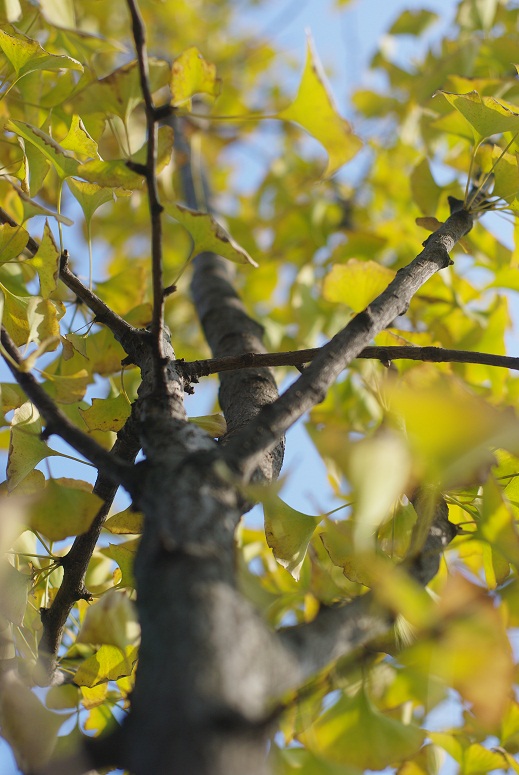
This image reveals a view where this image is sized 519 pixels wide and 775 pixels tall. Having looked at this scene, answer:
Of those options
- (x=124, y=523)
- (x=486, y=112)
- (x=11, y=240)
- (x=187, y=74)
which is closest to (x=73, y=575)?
(x=124, y=523)

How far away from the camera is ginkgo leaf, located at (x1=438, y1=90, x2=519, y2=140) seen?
578mm

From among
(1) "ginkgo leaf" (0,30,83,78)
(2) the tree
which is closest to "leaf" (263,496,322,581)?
(2) the tree

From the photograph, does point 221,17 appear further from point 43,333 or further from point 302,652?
point 302,652

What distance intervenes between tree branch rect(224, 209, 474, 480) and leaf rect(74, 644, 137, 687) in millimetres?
272

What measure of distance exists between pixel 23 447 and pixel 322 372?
31cm

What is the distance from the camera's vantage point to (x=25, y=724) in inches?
17.1

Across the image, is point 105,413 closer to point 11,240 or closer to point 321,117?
point 11,240

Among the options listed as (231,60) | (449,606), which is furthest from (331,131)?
(231,60)

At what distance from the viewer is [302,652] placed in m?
0.30

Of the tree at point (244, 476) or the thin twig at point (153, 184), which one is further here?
the thin twig at point (153, 184)

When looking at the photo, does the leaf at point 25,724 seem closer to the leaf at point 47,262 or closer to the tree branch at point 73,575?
the tree branch at point 73,575

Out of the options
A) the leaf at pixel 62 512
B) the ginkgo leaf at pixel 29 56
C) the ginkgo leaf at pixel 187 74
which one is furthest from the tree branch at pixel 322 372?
the ginkgo leaf at pixel 29 56

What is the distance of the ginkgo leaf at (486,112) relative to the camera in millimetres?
578

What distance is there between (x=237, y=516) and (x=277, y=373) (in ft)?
2.30
